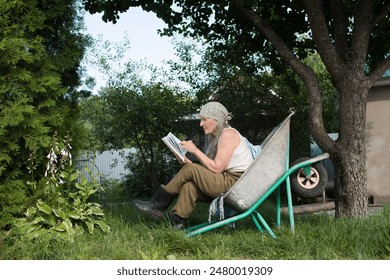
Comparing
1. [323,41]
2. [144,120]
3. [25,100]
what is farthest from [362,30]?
[144,120]

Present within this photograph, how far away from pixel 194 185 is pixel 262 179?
668 mm

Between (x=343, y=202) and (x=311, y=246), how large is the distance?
5.58ft

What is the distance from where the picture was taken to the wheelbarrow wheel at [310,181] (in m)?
6.07

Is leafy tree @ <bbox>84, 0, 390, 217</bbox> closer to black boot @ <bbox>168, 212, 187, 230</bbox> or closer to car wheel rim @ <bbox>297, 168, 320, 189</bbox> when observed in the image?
car wheel rim @ <bbox>297, 168, 320, 189</bbox>

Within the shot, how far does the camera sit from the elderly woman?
5812 mm

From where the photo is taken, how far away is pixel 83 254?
17.5 feet

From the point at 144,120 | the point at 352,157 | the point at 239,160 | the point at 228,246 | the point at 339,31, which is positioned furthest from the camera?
the point at 144,120

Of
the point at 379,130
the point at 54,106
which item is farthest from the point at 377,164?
the point at 54,106

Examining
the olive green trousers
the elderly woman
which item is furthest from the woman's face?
the olive green trousers

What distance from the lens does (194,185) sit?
5852 mm

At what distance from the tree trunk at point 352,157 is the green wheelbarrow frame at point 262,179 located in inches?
41.4

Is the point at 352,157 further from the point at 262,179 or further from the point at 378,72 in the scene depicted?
the point at 262,179

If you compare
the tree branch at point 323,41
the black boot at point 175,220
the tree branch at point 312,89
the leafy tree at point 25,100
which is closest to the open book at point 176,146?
the black boot at point 175,220

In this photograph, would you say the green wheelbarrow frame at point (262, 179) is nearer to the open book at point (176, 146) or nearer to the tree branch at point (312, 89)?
the open book at point (176, 146)
